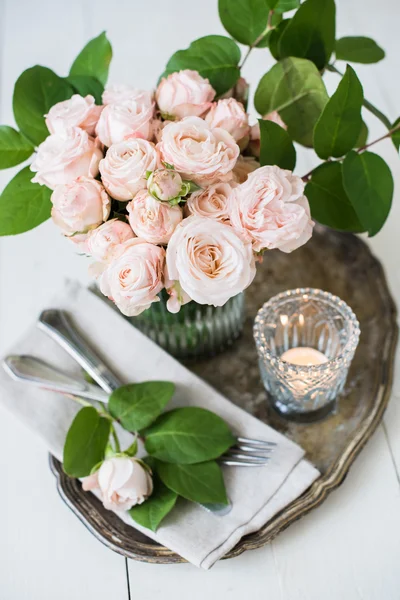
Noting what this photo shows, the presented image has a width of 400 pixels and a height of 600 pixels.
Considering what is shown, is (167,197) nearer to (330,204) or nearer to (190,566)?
(330,204)

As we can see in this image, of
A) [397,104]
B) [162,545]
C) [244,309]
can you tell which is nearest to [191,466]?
[162,545]

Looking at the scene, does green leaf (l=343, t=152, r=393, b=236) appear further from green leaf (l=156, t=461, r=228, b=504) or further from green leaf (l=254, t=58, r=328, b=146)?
green leaf (l=156, t=461, r=228, b=504)

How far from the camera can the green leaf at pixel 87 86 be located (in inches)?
24.9

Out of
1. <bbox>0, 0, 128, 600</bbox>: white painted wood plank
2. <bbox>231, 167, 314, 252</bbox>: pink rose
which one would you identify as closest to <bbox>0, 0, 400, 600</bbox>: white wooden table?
<bbox>0, 0, 128, 600</bbox>: white painted wood plank

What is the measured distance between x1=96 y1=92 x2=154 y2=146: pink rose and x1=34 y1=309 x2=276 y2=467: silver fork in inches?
9.5

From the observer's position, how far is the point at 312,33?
622 millimetres

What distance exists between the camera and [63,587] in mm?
597

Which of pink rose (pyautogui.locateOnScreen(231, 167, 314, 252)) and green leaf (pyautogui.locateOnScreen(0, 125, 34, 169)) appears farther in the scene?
green leaf (pyautogui.locateOnScreen(0, 125, 34, 169))

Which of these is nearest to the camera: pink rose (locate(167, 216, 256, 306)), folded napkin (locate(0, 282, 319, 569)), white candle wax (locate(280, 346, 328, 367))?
pink rose (locate(167, 216, 256, 306))

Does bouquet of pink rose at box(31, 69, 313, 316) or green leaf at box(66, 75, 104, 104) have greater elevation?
green leaf at box(66, 75, 104, 104)

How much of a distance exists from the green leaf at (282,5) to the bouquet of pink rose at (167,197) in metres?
0.12

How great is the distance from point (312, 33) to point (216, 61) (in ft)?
0.29

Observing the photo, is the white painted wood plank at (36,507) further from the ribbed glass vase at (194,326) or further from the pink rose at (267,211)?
the pink rose at (267,211)

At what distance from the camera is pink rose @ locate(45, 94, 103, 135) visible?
560 mm
